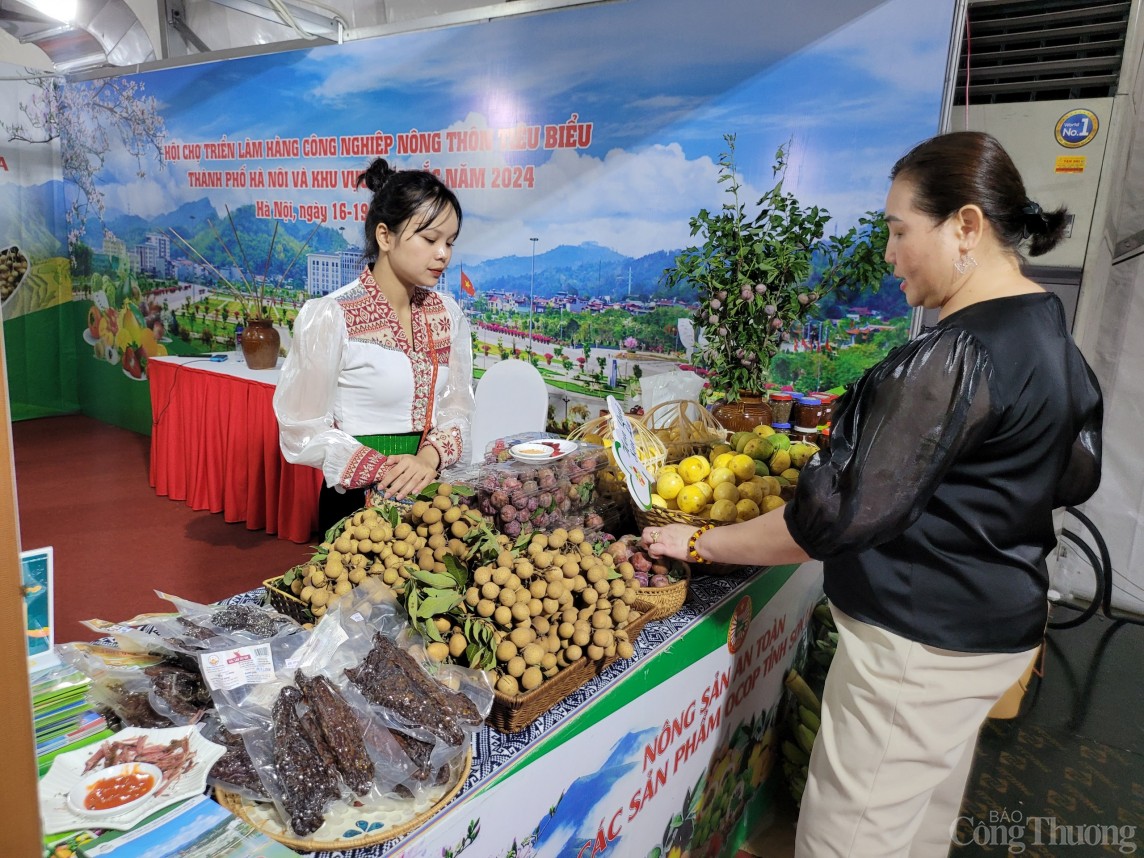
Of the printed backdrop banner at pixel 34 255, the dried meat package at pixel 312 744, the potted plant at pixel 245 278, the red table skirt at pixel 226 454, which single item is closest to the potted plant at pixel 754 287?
the dried meat package at pixel 312 744

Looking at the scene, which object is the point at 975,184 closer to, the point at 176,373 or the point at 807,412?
the point at 807,412

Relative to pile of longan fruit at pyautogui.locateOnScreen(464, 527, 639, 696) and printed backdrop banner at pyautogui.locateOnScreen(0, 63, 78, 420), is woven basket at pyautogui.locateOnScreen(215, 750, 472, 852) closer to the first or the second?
pile of longan fruit at pyautogui.locateOnScreen(464, 527, 639, 696)

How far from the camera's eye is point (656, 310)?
4.09 meters

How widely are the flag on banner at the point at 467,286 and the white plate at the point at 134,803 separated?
3.99 metres

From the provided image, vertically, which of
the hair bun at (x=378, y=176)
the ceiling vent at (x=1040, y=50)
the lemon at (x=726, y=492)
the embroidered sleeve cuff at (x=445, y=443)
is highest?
the ceiling vent at (x=1040, y=50)

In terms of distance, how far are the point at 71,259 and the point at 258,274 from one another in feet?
10.5

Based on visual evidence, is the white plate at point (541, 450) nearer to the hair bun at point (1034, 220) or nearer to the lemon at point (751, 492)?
the lemon at point (751, 492)

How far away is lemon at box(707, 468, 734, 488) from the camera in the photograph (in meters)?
1.86

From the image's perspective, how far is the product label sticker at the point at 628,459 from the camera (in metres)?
1.63

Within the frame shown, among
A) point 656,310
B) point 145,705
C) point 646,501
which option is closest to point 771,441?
point 646,501

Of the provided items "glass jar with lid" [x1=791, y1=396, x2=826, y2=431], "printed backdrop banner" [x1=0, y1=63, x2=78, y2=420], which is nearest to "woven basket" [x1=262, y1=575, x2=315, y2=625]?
"glass jar with lid" [x1=791, y1=396, x2=826, y2=431]

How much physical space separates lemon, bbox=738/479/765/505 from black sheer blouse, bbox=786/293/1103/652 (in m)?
0.40

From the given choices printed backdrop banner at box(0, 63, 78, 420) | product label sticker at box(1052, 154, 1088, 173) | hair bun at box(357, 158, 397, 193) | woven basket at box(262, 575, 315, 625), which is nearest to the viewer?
woven basket at box(262, 575, 315, 625)

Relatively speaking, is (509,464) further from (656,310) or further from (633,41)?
(633,41)
